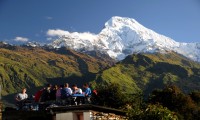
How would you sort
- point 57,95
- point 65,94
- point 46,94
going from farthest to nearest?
point 46,94
point 57,95
point 65,94

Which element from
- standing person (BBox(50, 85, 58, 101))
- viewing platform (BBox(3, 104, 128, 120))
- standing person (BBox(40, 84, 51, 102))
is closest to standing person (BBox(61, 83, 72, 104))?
standing person (BBox(50, 85, 58, 101))

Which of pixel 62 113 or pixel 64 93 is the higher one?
pixel 64 93

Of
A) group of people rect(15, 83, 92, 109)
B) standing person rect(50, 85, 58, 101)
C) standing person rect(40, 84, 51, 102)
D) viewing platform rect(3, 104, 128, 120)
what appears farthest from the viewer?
standing person rect(50, 85, 58, 101)

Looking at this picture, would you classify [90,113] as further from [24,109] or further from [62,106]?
[24,109]

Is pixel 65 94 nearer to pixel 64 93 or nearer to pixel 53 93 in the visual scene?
pixel 64 93

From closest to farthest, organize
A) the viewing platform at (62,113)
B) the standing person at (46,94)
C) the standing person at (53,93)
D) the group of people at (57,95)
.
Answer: the viewing platform at (62,113) < the group of people at (57,95) < the standing person at (46,94) < the standing person at (53,93)

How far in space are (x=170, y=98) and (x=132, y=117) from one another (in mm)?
50681

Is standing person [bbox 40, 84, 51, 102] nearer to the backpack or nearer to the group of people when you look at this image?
the group of people

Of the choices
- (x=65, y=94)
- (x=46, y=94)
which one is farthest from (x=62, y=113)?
(x=46, y=94)

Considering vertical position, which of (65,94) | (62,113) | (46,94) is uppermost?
(46,94)

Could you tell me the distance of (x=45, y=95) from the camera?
2361cm

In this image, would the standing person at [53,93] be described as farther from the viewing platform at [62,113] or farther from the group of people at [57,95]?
the viewing platform at [62,113]

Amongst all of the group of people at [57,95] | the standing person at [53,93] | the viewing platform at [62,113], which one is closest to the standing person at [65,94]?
the group of people at [57,95]

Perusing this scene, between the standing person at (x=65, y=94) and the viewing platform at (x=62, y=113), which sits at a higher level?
the standing person at (x=65, y=94)
